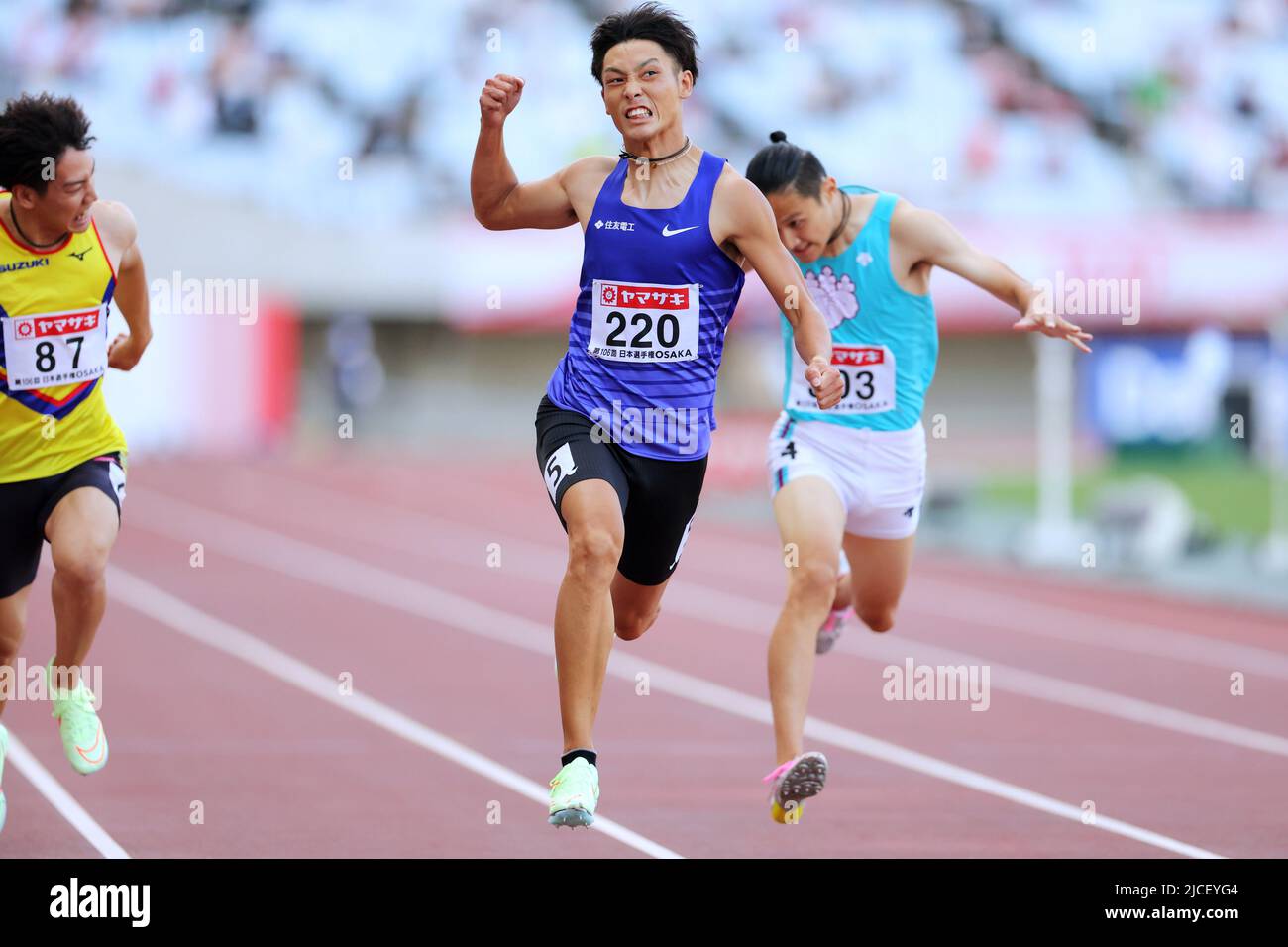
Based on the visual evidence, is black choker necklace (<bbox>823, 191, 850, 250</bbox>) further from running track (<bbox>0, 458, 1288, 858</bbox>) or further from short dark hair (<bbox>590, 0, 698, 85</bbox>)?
running track (<bbox>0, 458, 1288, 858</bbox>)

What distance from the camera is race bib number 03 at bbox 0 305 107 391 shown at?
224 inches

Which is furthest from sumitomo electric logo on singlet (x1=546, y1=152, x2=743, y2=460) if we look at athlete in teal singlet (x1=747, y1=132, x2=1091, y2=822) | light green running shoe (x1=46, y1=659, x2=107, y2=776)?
light green running shoe (x1=46, y1=659, x2=107, y2=776)

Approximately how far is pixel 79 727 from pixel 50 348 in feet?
4.04

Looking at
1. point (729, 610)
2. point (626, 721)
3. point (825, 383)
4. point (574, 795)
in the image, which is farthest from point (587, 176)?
point (729, 610)

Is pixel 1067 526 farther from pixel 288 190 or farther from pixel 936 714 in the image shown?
pixel 288 190

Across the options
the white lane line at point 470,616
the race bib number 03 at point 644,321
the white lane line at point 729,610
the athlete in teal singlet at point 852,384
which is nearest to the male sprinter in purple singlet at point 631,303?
the race bib number 03 at point 644,321

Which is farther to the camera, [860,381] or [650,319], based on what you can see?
[860,381]

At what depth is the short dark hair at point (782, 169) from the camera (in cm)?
613

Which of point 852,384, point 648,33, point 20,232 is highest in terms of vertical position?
point 648,33

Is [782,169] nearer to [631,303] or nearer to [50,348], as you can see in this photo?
[631,303]

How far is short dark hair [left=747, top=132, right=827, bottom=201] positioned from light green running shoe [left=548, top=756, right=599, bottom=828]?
6.70 feet

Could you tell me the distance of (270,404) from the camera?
25.8m

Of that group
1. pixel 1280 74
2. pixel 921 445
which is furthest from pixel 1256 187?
pixel 921 445

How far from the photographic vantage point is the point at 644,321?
18.1ft
